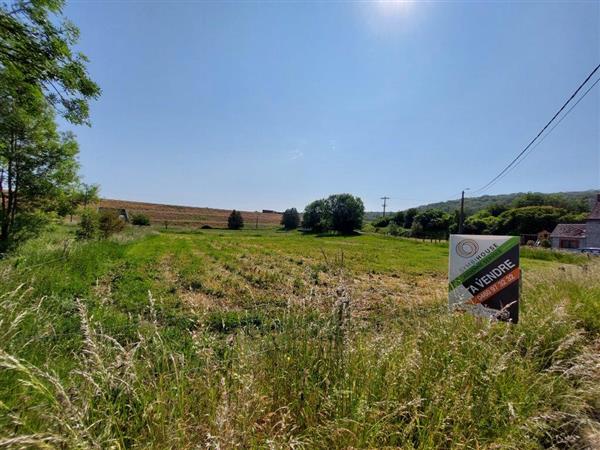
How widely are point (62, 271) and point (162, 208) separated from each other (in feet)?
286

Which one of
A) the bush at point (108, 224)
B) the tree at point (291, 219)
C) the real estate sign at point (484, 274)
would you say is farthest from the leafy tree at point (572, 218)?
the bush at point (108, 224)

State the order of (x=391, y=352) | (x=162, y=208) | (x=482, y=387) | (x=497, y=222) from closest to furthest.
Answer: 1. (x=482, y=387)
2. (x=391, y=352)
3. (x=497, y=222)
4. (x=162, y=208)

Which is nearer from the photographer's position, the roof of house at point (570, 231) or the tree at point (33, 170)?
the tree at point (33, 170)

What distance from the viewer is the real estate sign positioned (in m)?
3.71

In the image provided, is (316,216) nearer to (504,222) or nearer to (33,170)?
(504,222)

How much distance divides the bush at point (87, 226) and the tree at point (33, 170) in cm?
448

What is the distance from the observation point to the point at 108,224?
23.0 metres

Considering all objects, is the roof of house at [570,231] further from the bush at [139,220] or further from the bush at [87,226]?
the bush at [139,220]

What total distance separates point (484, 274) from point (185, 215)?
91.1m

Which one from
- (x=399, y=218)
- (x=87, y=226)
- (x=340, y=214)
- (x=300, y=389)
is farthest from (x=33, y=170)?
(x=399, y=218)

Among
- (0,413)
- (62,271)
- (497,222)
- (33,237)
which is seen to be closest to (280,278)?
→ (62,271)

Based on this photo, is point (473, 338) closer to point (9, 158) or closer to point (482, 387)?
point (482, 387)

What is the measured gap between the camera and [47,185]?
15203 millimetres

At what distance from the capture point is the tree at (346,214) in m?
74.2
